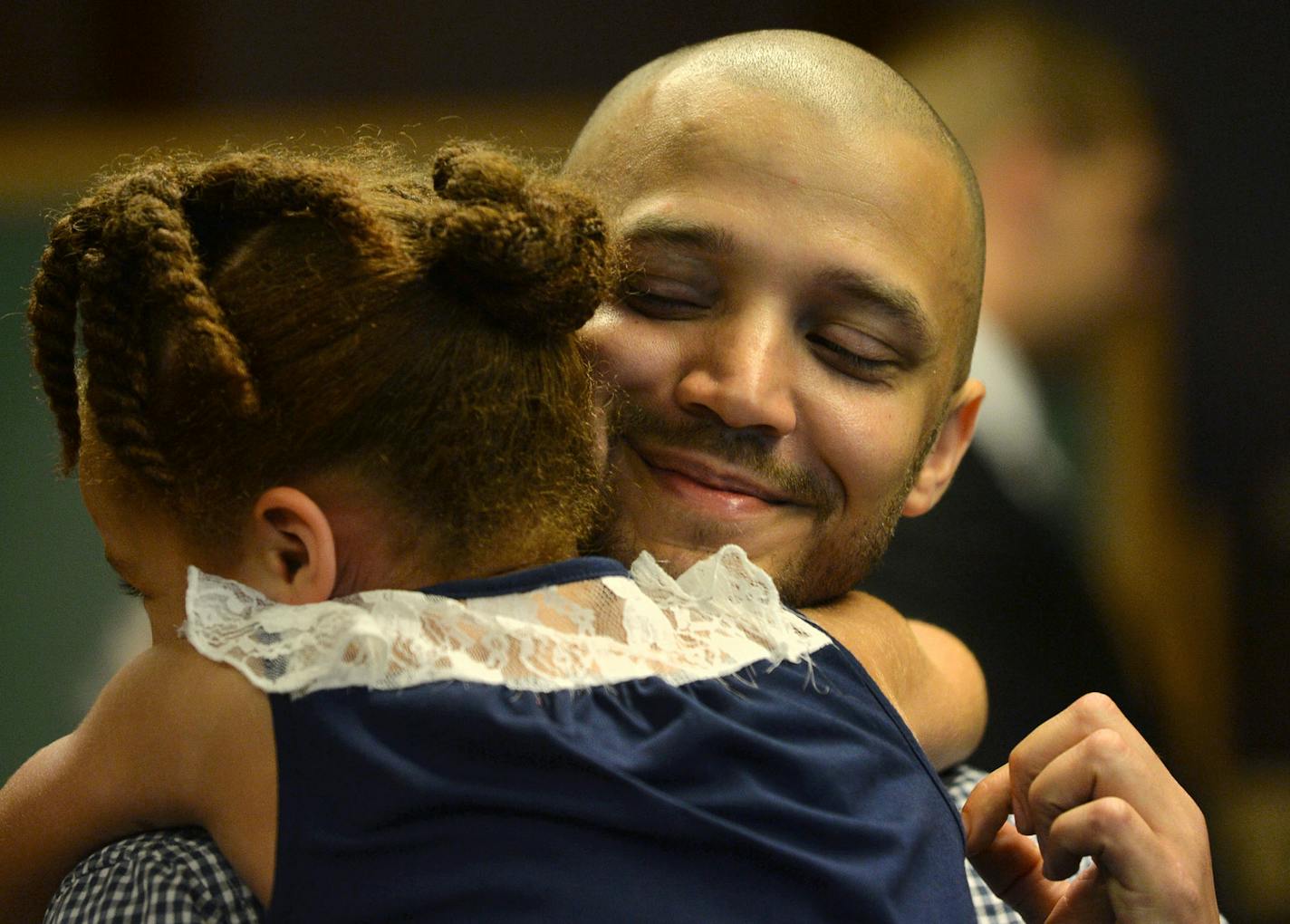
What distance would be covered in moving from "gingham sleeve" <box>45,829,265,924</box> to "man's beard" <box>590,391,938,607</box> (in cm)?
51

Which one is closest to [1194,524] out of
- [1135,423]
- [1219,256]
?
[1135,423]

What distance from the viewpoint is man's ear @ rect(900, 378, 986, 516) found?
1.67 m

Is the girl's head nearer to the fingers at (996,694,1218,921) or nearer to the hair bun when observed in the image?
the hair bun

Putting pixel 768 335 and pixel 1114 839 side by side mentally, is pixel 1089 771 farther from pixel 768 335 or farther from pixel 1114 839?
pixel 768 335

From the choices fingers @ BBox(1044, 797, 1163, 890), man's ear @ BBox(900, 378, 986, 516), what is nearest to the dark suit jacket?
man's ear @ BBox(900, 378, 986, 516)

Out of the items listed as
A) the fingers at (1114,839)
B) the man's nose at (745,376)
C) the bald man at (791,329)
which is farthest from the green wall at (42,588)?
the fingers at (1114,839)

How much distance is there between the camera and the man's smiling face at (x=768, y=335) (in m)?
1.35

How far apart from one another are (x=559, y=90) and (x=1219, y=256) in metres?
1.61

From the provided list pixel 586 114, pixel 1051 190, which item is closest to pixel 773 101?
pixel 586 114

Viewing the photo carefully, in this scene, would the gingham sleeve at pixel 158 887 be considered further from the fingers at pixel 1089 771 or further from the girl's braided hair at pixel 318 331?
the fingers at pixel 1089 771

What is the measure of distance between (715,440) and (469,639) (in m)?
0.43

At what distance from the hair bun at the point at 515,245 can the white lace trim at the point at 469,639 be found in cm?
21

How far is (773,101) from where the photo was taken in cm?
146

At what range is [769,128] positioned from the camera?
4.69 ft
